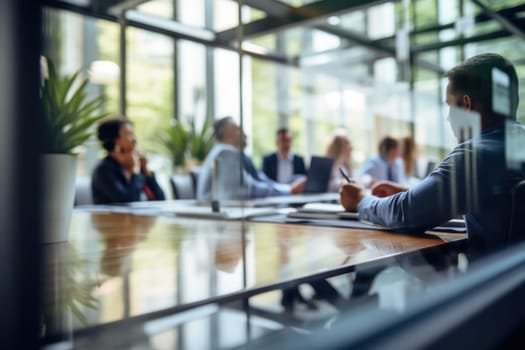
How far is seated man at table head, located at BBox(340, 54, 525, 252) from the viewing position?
1.03 m

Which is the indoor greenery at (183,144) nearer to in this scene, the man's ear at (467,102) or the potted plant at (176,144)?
the potted plant at (176,144)

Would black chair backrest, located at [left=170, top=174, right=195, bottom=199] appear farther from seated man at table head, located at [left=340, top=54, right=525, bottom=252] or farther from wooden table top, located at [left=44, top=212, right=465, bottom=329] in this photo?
seated man at table head, located at [left=340, top=54, right=525, bottom=252]

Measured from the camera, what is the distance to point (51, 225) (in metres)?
0.29

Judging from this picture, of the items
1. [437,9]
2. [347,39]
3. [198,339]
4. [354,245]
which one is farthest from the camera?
[347,39]

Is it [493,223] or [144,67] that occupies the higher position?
[144,67]

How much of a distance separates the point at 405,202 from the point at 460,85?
313mm

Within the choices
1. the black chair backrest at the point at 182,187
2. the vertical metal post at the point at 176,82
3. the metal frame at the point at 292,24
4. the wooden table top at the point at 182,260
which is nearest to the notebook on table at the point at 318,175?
the black chair backrest at the point at 182,187

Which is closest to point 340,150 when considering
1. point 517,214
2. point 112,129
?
point 112,129

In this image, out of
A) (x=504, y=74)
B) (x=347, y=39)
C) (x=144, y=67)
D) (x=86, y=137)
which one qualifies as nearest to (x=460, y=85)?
(x=504, y=74)

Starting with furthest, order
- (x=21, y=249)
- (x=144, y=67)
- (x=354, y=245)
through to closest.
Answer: (x=144, y=67), (x=354, y=245), (x=21, y=249)

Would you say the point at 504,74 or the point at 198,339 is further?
the point at 504,74

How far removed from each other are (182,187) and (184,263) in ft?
9.19

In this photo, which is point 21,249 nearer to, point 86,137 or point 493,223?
point 86,137

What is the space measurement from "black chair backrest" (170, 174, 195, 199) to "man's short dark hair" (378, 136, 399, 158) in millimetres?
1957
